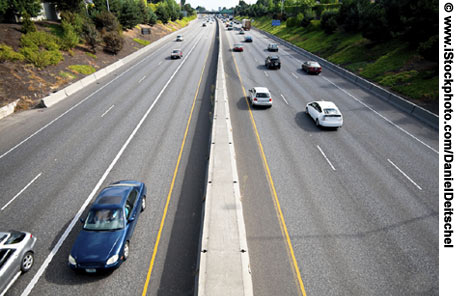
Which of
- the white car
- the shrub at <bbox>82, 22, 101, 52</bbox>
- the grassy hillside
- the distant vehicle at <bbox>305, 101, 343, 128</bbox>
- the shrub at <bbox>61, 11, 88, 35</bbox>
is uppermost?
the shrub at <bbox>61, 11, 88, 35</bbox>

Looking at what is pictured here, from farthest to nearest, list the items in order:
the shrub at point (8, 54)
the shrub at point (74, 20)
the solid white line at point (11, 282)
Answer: the shrub at point (74, 20)
the shrub at point (8, 54)
the solid white line at point (11, 282)

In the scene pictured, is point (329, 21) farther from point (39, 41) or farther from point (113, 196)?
point (113, 196)

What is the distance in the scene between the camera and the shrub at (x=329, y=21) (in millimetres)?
50281

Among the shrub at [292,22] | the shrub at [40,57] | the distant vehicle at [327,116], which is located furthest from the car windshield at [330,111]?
the shrub at [292,22]

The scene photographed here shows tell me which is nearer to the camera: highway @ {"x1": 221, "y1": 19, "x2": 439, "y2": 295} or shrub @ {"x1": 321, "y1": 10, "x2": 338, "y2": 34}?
highway @ {"x1": 221, "y1": 19, "x2": 439, "y2": 295}

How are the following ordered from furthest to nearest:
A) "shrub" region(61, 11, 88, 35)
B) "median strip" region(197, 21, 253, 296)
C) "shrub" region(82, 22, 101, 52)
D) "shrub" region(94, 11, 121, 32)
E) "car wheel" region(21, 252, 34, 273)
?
"shrub" region(94, 11, 121, 32) < "shrub" region(61, 11, 88, 35) < "shrub" region(82, 22, 101, 52) < "car wheel" region(21, 252, 34, 273) < "median strip" region(197, 21, 253, 296)

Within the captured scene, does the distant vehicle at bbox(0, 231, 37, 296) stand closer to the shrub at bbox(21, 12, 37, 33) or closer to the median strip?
the median strip

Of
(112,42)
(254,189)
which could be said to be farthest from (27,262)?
(112,42)

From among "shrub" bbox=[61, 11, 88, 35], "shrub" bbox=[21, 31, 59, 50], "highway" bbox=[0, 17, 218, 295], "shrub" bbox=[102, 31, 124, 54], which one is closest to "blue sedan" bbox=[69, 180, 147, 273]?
"highway" bbox=[0, 17, 218, 295]

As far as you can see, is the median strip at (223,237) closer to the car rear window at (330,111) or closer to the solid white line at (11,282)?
the solid white line at (11,282)

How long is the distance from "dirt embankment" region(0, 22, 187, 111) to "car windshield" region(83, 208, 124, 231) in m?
20.8

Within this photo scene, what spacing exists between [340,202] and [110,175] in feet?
39.8

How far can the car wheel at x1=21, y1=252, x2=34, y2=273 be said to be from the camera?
28.9 ft

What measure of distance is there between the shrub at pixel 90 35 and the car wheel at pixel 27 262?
40.7 m
